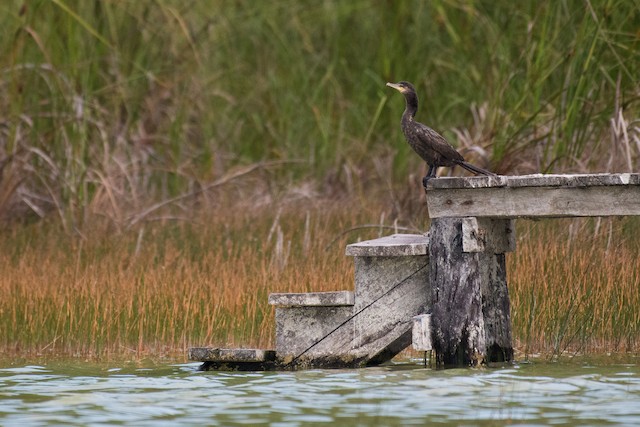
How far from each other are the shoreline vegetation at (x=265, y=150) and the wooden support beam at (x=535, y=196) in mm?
1108

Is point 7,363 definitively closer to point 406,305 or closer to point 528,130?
point 406,305

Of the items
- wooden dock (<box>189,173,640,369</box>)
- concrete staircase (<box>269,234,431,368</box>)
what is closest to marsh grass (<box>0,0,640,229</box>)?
wooden dock (<box>189,173,640,369</box>)

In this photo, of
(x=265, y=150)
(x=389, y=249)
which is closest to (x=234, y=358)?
(x=389, y=249)

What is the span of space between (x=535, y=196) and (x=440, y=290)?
71cm

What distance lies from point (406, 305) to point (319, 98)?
24.3 feet

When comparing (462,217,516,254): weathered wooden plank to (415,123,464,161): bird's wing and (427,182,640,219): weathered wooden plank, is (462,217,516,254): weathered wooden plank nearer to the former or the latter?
(427,182,640,219): weathered wooden plank

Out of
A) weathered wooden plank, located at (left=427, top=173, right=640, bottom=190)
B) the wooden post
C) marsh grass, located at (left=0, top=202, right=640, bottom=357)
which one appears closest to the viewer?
weathered wooden plank, located at (left=427, top=173, right=640, bottom=190)

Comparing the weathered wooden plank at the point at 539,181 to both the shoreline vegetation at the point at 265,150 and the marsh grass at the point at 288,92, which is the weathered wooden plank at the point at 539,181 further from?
the marsh grass at the point at 288,92

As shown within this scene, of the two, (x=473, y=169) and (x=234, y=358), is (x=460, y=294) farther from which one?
Result: (x=234, y=358)

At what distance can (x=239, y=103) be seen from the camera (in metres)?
15.2

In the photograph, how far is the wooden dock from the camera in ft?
23.6

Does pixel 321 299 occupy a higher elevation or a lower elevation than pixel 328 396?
higher

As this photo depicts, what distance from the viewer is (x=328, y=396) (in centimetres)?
642

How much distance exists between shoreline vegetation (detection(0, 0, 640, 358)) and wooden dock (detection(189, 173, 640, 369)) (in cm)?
84
